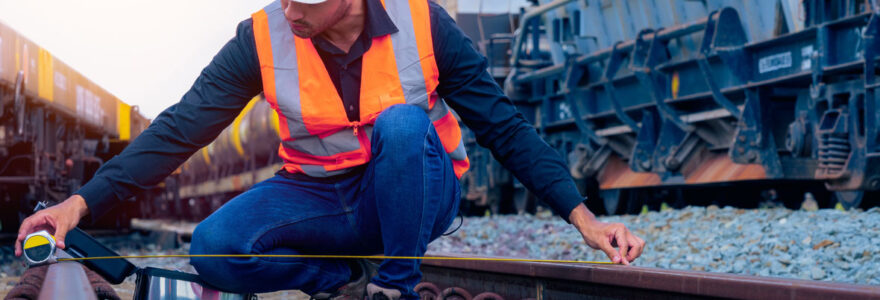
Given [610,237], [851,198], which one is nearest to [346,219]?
[610,237]

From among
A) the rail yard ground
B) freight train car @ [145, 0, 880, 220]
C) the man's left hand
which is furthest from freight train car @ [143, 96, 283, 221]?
the man's left hand

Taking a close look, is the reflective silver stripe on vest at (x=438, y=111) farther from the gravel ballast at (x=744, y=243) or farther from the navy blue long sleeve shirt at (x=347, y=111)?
the gravel ballast at (x=744, y=243)

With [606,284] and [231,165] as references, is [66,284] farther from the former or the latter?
[231,165]

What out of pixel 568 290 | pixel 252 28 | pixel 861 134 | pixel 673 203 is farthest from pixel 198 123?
pixel 673 203

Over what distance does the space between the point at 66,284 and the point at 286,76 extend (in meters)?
0.68

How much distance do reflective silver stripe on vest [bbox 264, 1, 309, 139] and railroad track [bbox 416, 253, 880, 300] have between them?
84cm

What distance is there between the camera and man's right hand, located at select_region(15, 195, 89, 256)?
2.03 metres

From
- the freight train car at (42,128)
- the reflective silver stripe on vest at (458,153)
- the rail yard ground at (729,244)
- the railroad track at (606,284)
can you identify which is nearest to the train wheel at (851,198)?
the rail yard ground at (729,244)

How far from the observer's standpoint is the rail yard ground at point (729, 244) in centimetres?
455

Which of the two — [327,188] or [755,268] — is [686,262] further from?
[327,188]

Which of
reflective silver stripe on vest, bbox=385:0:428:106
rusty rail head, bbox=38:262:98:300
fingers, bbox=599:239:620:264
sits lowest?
rusty rail head, bbox=38:262:98:300

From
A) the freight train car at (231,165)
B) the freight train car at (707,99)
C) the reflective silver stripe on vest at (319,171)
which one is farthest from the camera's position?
the freight train car at (231,165)

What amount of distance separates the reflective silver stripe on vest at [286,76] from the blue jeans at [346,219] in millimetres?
181

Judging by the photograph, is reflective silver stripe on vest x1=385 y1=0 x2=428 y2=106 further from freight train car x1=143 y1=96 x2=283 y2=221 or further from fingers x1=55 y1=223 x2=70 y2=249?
freight train car x1=143 y1=96 x2=283 y2=221
